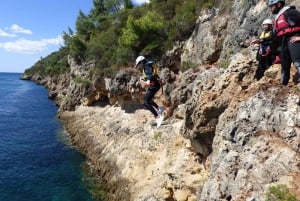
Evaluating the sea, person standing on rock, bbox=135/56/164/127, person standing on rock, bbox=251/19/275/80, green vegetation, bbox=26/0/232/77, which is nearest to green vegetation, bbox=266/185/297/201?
person standing on rock, bbox=251/19/275/80

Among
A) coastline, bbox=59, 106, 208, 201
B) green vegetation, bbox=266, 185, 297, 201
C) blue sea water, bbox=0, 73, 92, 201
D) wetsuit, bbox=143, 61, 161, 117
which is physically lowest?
blue sea water, bbox=0, 73, 92, 201

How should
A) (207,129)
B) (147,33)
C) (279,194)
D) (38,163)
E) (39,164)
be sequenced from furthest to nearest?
(147,33) < (38,163) < (39,164) < (207,129) < (279,194)

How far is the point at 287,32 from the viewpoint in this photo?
12.6 metres

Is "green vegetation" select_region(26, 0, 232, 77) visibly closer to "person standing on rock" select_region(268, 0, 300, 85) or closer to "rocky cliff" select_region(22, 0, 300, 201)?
"rocky cliff" select_region(22, 0, 300, 201)

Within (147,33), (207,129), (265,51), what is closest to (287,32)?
(265,51)

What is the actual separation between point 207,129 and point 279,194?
7.93 m

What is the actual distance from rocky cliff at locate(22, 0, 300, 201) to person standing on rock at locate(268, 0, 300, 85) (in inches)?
27.7

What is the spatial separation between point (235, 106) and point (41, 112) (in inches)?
2028

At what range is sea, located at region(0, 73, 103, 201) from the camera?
995 inches

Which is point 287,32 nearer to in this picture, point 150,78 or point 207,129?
point 207,129

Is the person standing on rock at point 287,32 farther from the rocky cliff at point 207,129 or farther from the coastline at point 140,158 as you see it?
the coastline at point 140,158

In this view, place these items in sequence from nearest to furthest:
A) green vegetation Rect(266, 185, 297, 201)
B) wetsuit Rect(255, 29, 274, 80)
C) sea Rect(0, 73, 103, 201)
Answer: green vegetation Rect(266, 185, 297, 201), wetsuit Rect(255, 29, 274, 80), sea Rect(0, 73, 103, 201)

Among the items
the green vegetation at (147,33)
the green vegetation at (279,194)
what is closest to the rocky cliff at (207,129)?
the green vegetation at (279,194)

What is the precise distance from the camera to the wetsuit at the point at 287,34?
40.4ft
